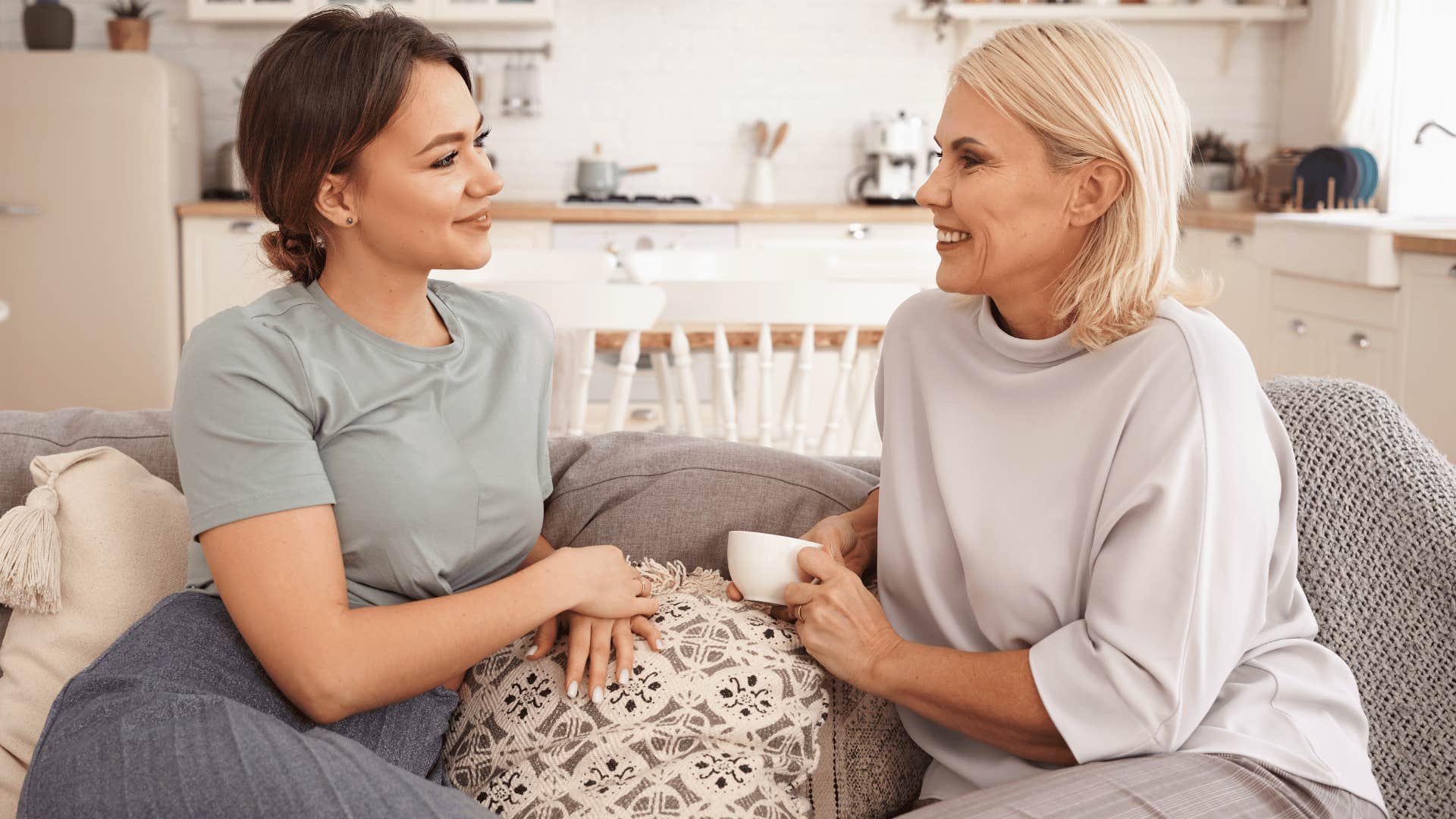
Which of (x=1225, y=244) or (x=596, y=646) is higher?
(x=1225, y=244)

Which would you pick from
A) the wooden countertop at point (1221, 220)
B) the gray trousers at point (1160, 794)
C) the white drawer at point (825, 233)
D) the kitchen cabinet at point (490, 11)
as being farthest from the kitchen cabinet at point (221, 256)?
the gray trousers at point (1160, 794)

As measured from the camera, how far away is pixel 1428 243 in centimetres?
328

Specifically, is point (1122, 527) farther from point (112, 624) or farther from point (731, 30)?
point (731, 30)

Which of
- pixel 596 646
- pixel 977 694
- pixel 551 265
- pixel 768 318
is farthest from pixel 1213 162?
pixel 596 646

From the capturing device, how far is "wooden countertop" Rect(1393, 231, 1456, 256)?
3189mm

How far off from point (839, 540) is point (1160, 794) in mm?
490

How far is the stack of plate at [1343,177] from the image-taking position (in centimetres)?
459

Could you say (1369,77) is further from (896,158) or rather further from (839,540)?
(839,540)

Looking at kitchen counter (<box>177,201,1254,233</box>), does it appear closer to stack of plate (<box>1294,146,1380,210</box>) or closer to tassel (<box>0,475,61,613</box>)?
stack of plate (<box>1294,146,1380,210</box>)

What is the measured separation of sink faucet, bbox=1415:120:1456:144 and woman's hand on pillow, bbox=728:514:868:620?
3.78m

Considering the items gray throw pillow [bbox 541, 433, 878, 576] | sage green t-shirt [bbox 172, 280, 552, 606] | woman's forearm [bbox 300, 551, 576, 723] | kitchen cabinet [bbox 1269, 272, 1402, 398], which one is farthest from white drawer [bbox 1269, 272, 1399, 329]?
woman's forearm [bbox 300, 551, 576, 723]

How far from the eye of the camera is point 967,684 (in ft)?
4.02

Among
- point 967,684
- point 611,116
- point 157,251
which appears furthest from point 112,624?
point 611,116

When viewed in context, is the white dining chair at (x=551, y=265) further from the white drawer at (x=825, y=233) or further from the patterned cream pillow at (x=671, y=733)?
the patterned cream pillow at (x=671, y=733)
